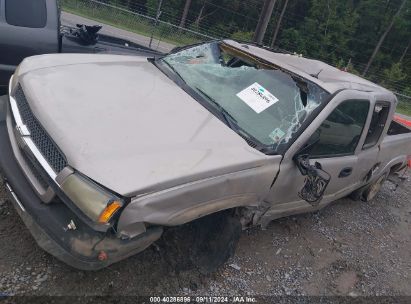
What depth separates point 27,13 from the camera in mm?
4398

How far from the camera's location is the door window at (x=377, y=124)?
4.12 m

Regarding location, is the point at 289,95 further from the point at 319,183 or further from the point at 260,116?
the point at 319,183


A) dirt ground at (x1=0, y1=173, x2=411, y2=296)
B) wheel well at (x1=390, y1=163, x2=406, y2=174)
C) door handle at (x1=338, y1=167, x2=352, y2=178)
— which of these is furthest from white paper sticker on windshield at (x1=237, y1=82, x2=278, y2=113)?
wheel well at (x1=390, y1=163, x2=406, y2=174)

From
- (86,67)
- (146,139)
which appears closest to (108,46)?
(86,67)

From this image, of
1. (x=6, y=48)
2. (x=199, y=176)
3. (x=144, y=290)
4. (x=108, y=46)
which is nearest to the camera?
(x=199, y=176)

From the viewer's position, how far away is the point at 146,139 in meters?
2.68

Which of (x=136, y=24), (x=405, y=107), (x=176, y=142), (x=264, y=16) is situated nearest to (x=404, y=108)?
(x=405, y=107)

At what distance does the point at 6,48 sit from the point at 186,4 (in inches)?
1128

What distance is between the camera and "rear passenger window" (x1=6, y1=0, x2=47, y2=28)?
4.28 meters

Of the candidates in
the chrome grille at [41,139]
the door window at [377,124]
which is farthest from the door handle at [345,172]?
the chrome grille at [41,139]

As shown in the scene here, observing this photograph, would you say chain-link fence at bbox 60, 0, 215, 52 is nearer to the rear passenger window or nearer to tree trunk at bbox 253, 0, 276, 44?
tree trunk at bbox 253, 0, 276, 44

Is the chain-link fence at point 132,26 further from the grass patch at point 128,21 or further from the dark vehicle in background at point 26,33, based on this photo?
the dark vehicle in background at point 26,33

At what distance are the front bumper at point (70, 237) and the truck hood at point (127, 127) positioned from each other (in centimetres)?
33

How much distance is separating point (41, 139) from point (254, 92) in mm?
1810
